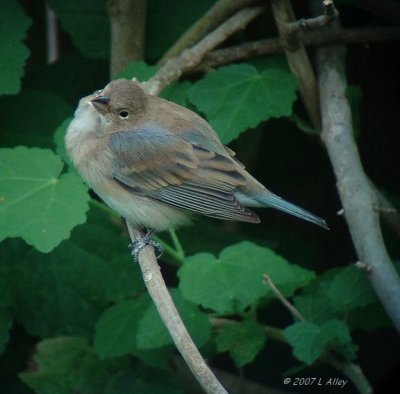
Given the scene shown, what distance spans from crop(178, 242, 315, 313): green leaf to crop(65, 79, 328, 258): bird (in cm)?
29

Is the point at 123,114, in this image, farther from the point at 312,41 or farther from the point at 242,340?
the point at 242,340

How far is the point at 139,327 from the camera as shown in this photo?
416 centimetres

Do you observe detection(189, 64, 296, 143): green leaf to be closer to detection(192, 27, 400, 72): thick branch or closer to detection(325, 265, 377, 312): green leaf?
detection(192, 27, 400, 72): thick branch

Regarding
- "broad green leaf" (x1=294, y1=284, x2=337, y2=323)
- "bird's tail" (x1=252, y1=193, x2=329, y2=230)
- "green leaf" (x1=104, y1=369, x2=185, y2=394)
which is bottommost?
"green leaf" (x1=104, y1=369, x2=185, y2=394)

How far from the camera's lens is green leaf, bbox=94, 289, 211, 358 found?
4.12 metres

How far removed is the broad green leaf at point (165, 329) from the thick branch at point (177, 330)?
431 mm

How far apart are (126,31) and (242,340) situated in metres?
1.66

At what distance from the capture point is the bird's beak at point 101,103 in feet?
14.3

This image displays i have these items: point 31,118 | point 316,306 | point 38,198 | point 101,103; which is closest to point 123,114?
point 101,103

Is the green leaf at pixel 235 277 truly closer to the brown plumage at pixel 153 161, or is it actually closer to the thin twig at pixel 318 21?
the brown plumage at pixel 153 161

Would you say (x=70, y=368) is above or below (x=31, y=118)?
below

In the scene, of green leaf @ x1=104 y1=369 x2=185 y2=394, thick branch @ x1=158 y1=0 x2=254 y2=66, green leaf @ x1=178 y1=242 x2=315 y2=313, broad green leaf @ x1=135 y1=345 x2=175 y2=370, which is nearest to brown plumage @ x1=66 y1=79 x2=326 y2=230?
green leaf @ x1=178 y1=242 x2=315 y2=313

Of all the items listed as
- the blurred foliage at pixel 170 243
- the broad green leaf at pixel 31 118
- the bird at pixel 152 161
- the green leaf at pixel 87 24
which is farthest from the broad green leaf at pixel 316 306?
the green leaf at pixel 87 24

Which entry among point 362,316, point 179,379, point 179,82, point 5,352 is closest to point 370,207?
point 362,316
